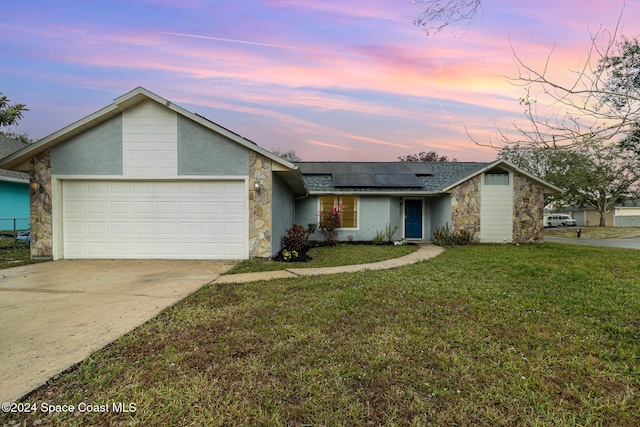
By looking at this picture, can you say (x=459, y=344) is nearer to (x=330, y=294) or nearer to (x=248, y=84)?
(x=330, y=294)

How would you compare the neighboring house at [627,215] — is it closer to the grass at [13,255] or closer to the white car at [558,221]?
the white car at [558,221]

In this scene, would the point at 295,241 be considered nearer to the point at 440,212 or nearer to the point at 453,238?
the point at 453,238

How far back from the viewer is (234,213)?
845cm

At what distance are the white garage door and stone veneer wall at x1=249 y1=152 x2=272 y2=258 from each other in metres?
0.26

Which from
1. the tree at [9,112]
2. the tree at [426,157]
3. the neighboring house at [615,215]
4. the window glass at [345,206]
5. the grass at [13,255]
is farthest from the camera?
the neighboring house at [615,215]

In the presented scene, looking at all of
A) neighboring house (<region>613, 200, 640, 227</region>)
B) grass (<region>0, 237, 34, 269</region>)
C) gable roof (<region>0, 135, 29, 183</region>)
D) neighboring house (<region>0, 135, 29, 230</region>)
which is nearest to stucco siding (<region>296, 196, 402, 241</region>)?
grass (<region>0, 237, 34, 269</region>)

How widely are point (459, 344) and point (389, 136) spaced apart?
1228 cm

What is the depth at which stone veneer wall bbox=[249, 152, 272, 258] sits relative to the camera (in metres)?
8.35

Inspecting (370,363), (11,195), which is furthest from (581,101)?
(11,195)

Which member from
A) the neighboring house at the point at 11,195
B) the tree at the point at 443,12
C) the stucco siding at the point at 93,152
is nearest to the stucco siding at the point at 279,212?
the stucco siding at the point at 93,152

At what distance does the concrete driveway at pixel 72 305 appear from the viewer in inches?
110

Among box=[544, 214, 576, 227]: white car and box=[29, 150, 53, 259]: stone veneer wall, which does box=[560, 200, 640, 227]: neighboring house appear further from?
box=[29, 150, 53, 259]: stone veneer wall

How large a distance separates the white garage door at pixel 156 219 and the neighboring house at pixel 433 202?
5579 millimetres

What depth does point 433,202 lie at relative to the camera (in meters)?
14.8
